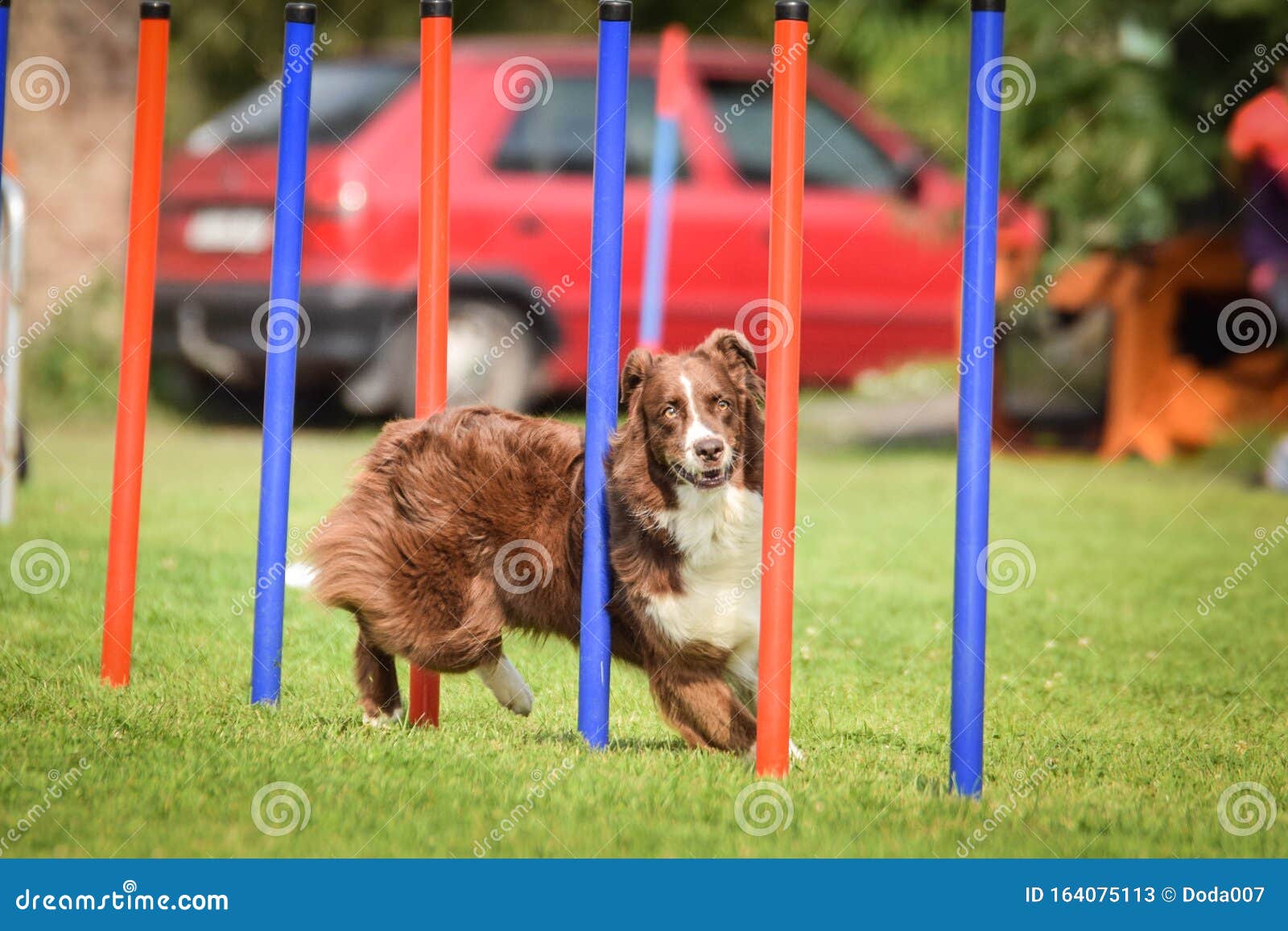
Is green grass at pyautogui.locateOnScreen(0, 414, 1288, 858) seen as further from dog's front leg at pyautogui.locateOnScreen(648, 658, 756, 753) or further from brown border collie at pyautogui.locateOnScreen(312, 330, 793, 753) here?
brown border collie at pyautogui.locateOnScreen(312, 330, 793, 753)

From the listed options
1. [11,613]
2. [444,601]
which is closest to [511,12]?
[11,613]

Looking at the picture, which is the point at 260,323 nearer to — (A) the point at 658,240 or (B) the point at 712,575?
(A) the point at 658,240

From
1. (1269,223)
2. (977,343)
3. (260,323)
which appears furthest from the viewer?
(260,323)

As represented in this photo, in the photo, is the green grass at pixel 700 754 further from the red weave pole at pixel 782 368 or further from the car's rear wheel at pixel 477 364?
the car's rear wheel at pixel 477 364

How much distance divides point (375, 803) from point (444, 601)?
0.92 metres

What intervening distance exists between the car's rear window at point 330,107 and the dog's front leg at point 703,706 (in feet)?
24.3

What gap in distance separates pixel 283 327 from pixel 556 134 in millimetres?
6956

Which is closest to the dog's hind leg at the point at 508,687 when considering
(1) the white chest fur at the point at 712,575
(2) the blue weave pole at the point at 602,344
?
(2) the blue weave pole at the point at 602,344

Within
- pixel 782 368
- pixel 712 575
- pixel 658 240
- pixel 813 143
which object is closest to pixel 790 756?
pixel 712 575

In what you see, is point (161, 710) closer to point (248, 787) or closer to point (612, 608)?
point (248, 787)

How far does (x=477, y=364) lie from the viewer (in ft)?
37.1

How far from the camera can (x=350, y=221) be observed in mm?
10719

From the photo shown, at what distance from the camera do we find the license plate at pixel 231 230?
11039 mm

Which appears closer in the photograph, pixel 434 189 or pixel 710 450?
pixel 710 450
